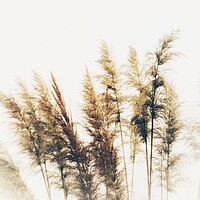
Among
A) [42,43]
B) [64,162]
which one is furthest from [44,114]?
[42,43]

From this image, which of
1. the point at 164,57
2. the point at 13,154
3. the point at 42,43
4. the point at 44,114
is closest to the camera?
the point at 42,43

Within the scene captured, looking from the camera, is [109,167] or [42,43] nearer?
[42,43]

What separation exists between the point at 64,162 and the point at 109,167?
40 cm

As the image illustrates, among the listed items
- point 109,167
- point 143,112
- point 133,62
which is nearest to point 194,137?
point 143,112

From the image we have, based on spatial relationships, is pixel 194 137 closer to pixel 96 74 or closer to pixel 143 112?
pixel 143 112

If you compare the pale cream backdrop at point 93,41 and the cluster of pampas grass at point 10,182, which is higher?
the pale cream backdrop at point 93,41

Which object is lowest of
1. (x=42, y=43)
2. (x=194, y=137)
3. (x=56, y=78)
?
(x=194, y=137)

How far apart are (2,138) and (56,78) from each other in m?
0.78

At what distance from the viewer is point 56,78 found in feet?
7.47

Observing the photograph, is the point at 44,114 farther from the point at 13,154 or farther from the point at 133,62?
the point at 133,62

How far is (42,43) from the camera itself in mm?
2164

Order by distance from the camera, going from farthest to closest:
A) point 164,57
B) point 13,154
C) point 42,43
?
point 13,154, point 164,57, point 42,43

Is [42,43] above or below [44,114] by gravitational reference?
above

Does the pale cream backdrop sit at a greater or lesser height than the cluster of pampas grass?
greater
